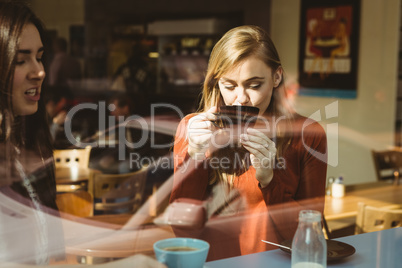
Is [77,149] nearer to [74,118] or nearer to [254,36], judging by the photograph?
[74,118]

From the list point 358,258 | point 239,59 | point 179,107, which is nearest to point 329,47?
point 179,107

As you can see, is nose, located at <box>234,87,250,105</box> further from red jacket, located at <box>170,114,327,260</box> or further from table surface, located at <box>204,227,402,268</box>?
table surface, located at <box>204,227,402,268</box>

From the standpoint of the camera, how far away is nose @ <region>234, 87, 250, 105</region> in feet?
5.73

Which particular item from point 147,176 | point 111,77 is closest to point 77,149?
point 147,176

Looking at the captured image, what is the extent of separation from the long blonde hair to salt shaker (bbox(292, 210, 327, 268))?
0.69 meters

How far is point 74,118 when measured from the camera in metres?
5.23

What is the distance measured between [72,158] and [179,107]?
110cm

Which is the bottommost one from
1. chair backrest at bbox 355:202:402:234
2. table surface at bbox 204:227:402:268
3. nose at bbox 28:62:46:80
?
chair backrest at bbox 355:202:402:234

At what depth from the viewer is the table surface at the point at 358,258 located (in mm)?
1295

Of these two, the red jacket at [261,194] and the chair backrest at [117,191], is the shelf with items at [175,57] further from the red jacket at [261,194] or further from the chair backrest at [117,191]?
the red jacket at [261,194]

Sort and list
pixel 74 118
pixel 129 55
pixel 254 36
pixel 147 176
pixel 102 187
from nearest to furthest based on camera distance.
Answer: pixel 254 36, pixel 102 187, pixel 147 176, pixel 74 118, pixel 129 55

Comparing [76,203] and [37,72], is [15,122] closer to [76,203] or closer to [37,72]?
[37,72]

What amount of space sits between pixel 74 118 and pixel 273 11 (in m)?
2.51

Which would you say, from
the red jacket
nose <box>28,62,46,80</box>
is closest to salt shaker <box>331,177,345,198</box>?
the red jacket
